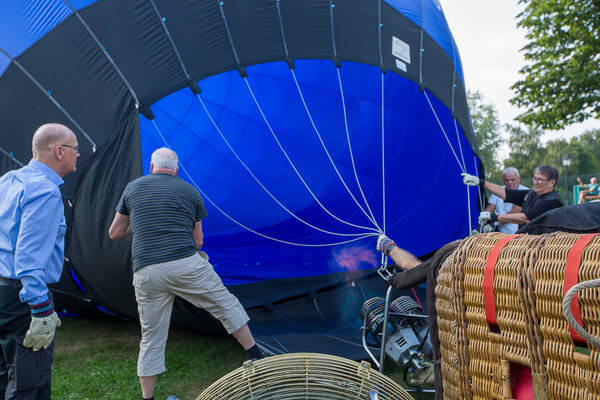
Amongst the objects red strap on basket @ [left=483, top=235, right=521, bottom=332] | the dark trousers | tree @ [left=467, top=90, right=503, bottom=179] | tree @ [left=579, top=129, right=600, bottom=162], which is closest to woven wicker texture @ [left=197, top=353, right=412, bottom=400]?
red strap on basket @ [left=483, top=235, right=521, bottom=332]

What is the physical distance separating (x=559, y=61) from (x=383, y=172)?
10.7 meters

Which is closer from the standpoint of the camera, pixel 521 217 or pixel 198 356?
pixel 198 356

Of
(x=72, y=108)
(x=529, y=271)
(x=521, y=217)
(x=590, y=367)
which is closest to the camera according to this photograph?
(x=590, y=367)

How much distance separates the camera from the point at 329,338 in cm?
403

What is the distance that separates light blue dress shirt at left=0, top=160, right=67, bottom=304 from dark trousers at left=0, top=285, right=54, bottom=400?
109mm

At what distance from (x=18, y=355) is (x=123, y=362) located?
5.72 feet

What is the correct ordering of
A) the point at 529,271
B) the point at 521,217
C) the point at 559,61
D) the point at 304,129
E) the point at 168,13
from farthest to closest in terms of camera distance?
the point at 559,61
the point at 304,129
the point at 521,217
the point at 168,13
the point at 529,271

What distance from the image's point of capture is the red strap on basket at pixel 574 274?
3.09ft

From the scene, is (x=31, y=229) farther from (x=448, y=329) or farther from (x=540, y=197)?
(x=540, y=197)

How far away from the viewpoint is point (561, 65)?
13.0 metres

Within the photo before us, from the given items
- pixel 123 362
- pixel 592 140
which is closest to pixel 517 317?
pixel 123 362

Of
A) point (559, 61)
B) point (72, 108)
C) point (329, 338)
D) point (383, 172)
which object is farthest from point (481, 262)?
point (559, 61)

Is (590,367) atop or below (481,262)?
below

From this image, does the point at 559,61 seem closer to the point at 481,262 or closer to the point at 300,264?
the point at 300,264
